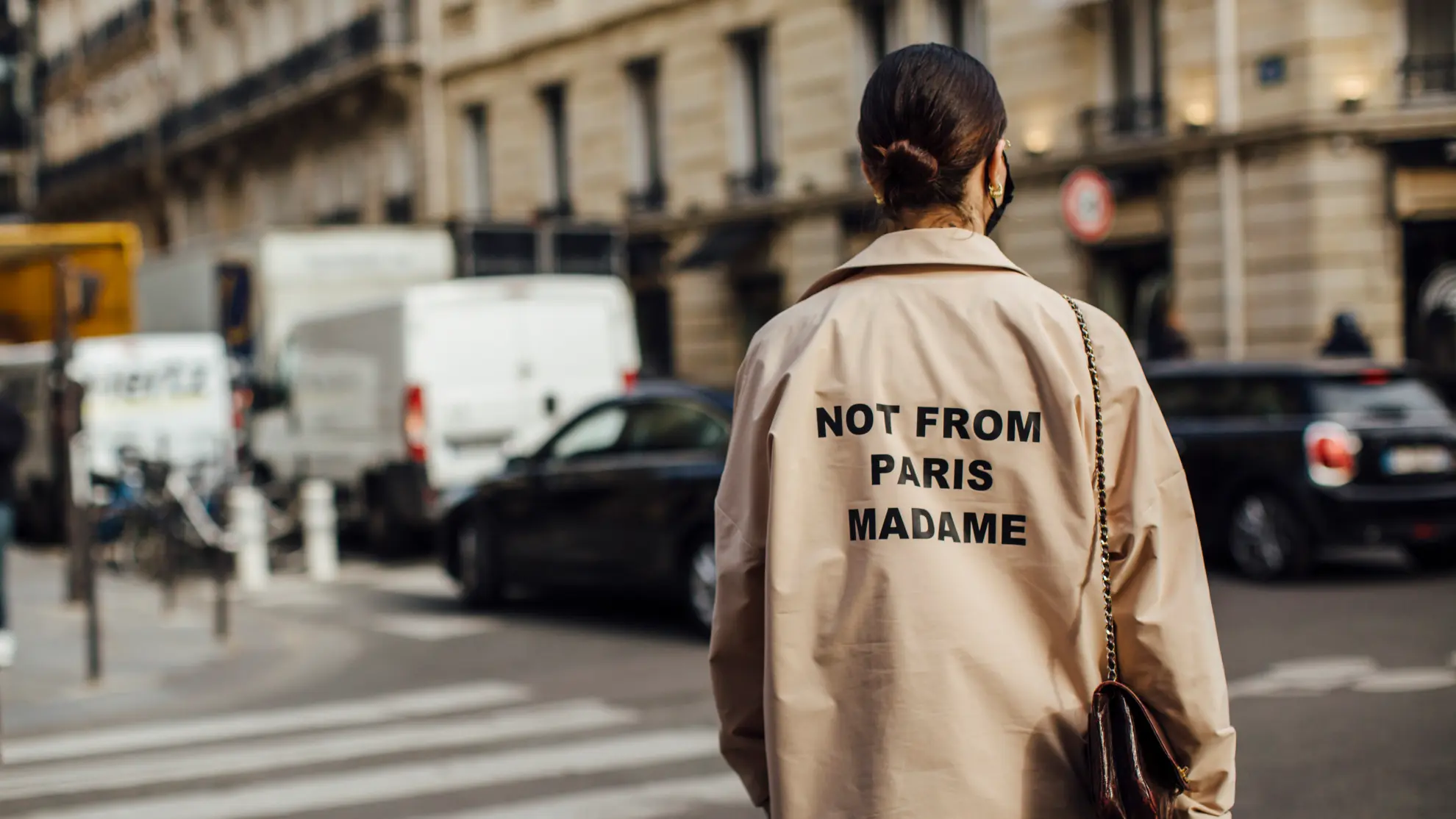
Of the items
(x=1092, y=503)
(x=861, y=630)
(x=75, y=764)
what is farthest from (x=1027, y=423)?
(x=75, y=764)

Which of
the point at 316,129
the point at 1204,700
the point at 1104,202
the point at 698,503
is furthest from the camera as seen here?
the point at 316,129

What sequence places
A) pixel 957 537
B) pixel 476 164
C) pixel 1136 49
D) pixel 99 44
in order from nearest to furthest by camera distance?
pixel 957 537 → pixel 1136 49 → pixel 476 164 → pixel 99 44

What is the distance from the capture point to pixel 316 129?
130ft

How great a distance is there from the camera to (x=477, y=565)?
12.8 m

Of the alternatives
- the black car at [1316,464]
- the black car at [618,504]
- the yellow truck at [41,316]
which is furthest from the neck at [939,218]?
the yellow truck at [41,316]

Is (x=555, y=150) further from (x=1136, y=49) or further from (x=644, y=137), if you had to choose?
(x=1136, y=49)

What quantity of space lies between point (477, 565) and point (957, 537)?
1071 centimetres

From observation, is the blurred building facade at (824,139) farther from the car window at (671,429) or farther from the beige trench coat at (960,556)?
the car window at (671,429)

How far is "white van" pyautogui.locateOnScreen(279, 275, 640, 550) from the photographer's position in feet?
50.9

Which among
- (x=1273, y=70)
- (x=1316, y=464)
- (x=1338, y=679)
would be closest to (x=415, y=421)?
(x=1316, y=464)

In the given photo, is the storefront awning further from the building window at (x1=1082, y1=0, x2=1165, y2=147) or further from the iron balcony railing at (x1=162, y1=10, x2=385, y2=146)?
the iron balcony railing at (x1=162, y1=10, x2=385, y2=146)

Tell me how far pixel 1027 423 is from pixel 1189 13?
61.9 feet

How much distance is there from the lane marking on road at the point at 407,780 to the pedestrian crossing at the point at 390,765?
0.04ft

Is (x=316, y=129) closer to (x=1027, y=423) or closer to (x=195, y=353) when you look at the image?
(x=195, y=353)
